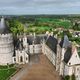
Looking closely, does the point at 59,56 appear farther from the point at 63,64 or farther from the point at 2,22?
the point at 2,22

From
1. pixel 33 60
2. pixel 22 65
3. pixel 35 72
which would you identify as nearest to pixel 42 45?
pixel 33 60

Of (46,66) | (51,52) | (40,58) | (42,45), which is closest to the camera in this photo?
(46,66)

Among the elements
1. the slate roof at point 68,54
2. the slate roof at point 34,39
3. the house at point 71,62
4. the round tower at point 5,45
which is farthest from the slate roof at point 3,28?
the slate roof at point 68,54

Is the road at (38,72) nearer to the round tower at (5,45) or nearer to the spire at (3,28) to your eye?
the round tower at (5,45)

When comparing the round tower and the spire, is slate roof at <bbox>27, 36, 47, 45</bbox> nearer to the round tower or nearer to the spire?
the round tower

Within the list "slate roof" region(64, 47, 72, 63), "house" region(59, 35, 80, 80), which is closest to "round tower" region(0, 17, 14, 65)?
"house" region(59, 35, 80, 80)

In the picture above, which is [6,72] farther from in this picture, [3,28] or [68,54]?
[68,54]

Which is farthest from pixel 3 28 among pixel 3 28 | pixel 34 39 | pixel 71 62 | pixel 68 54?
pixel 71 62
